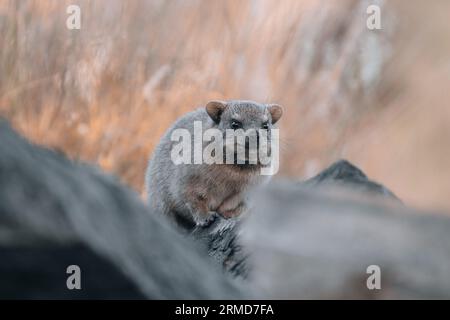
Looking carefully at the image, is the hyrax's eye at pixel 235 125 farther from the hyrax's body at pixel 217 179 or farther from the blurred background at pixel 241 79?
the blurred background at pixel 241 79

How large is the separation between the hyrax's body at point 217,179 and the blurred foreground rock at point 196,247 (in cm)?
121

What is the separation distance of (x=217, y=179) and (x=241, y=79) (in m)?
3.82

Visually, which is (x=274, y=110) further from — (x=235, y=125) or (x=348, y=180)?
(x=348, y=180)

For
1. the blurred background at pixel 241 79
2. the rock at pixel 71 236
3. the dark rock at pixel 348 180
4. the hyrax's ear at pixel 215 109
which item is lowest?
the rock at pixel 71 236

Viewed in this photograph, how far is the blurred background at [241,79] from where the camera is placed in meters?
9.45

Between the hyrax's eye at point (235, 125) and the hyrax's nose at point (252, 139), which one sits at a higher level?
the hyrax's eye at point (235, 125)

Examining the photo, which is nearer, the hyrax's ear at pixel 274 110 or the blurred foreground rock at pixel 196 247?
the blurred foreground rock at pixel 196 247

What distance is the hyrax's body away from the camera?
20.7 ft

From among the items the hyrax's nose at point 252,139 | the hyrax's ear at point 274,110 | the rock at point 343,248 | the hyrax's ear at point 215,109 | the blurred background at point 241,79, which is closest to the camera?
the rock at point 343,248

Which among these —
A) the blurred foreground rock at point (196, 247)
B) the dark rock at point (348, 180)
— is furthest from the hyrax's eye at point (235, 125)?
the blurred foreground rock at point (196, 247)

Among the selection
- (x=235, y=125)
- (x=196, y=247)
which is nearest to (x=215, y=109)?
(x=235, y=125)

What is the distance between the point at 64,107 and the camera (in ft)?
31.1
